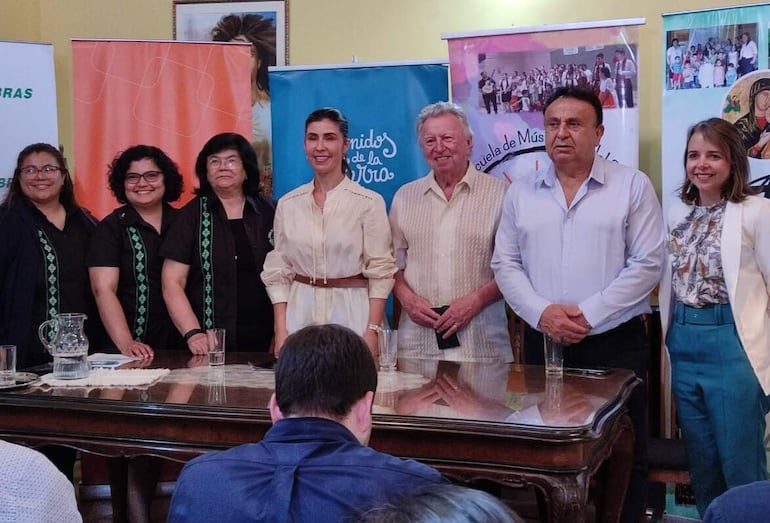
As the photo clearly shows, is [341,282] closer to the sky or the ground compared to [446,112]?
closer to the ground

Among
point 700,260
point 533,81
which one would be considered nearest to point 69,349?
point 700,260

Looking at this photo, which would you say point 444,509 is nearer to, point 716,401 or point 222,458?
point 222,458

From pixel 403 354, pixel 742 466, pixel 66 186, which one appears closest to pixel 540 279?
pixel 403 354

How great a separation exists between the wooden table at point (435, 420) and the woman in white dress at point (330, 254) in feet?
1.77

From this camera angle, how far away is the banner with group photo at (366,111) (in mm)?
4461

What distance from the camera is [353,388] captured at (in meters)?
1.58

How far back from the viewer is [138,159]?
3.68 meters

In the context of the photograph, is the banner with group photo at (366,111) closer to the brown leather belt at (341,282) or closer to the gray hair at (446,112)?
the gray hair at (446,112)

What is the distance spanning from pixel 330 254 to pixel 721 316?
1.36 m

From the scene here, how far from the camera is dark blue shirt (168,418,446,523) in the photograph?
1411mm

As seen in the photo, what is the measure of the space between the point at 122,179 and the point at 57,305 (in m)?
0.55

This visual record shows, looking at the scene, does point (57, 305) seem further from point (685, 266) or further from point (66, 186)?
point (685, 266)

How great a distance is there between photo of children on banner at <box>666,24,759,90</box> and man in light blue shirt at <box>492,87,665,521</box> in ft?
3.63

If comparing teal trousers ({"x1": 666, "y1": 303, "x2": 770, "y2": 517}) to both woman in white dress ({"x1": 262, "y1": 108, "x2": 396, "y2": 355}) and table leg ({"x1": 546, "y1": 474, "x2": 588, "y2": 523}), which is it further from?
table leg ({"x1": 546, "y1": 474, "x2": 588, "y2": 523})
